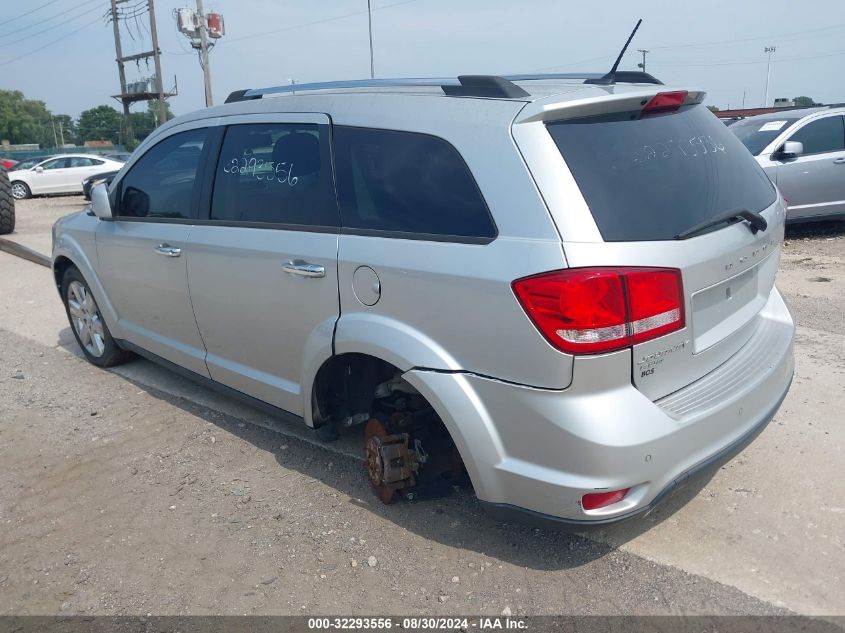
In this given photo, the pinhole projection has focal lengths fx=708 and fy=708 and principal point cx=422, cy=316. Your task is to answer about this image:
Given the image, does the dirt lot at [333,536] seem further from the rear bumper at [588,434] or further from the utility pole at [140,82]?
the utility pole at [140,82]

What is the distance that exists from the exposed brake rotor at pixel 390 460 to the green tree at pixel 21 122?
111638 millimetres

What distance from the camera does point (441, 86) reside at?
2895mm

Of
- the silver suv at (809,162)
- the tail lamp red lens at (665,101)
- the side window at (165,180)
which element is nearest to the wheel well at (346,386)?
the side window at (165,180)

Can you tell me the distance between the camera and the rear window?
7.91 ft

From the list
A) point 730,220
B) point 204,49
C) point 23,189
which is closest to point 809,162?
point 730,220

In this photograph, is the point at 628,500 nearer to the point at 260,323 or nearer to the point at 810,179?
the point at 260,323

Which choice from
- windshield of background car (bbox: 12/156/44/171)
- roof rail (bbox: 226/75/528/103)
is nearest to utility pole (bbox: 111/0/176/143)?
windshield of background car (bbox: 12/156/44/171)

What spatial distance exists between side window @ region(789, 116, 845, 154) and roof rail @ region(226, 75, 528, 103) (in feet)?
25.3

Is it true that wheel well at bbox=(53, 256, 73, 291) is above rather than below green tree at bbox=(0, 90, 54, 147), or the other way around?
below

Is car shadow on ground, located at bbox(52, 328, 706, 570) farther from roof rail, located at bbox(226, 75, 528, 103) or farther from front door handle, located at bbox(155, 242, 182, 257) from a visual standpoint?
roof rail, located at bbox(226, 75, 528, 103)

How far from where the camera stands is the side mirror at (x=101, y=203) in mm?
4438

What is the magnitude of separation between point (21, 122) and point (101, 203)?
116125 mm

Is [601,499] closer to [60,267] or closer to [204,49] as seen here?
[60,267]

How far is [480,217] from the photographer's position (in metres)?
2.53
